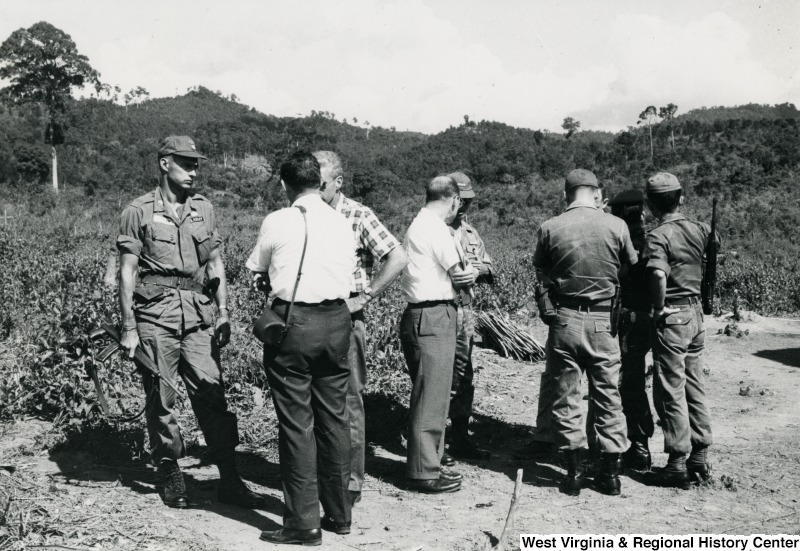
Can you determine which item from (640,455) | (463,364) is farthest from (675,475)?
(463,364)

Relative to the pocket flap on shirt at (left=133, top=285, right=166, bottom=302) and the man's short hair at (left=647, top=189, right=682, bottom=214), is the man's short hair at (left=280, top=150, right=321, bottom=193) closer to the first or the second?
the pocket flap on shirt at (left=133, top=285, right=166, bottom=302)

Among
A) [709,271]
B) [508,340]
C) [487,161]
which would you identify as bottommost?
[508,340]

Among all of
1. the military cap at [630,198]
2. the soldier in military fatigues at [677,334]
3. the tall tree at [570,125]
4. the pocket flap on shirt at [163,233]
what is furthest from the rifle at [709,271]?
the tall tree at [570,125]

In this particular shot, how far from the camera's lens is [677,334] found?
4.30m

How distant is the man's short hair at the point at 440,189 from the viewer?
4164mm

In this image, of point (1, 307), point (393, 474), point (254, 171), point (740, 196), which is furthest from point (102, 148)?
point (393, 474)

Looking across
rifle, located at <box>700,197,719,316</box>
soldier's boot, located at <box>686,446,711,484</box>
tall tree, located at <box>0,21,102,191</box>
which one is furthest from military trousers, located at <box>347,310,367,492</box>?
tall tree, located at <box>0,21,102,191</box>

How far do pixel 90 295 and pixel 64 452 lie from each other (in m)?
1.80

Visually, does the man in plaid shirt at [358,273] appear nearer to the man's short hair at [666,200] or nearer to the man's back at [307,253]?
the man's back at [307,253]

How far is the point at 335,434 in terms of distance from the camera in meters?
3.45

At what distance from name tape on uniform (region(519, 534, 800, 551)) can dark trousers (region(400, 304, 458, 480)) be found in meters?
0.88

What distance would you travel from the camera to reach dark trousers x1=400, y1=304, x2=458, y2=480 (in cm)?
413

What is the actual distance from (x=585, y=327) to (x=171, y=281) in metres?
2.44

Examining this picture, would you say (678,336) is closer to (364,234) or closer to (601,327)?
(601,327)
